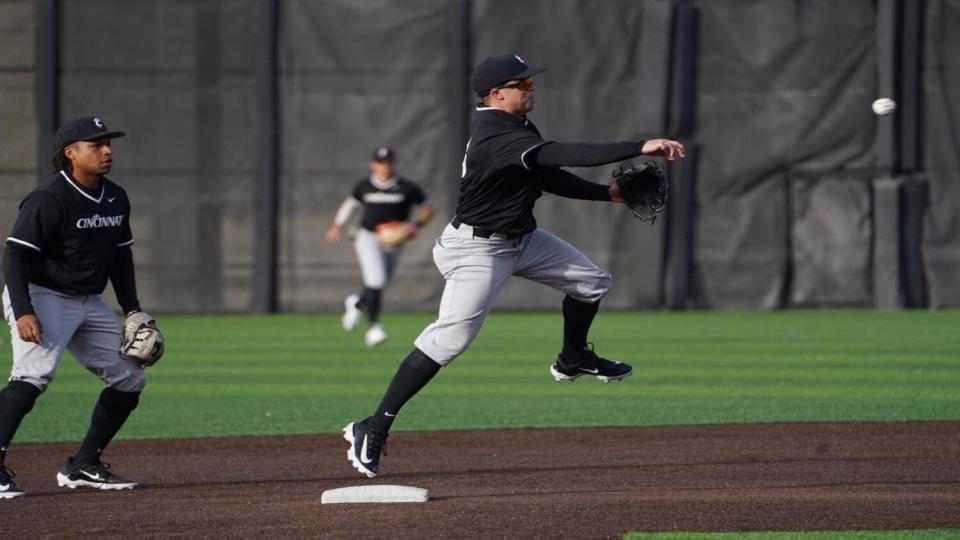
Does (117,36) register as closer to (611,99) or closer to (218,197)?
(218,197)

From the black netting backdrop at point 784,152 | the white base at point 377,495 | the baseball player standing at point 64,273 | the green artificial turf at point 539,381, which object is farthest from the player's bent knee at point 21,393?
the black netting backdrop at point 784,152

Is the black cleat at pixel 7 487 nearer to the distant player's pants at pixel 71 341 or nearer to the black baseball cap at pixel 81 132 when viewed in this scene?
the distant player's pants at pixel 71 341

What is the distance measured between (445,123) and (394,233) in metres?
5.02

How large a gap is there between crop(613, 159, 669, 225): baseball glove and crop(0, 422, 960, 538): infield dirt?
131 centimetres

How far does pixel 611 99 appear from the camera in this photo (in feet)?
64.7

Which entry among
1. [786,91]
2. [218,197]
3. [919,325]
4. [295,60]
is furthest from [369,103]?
[919,325]

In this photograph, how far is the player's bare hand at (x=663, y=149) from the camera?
18.6 feet

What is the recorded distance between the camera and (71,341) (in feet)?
22.3

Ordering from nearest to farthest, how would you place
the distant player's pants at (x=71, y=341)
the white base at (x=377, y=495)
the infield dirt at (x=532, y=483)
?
the infield dirt at (x=532, y=483) → the white base at (x=377, y=495) → the distant player's pants at (x=71, y=341)

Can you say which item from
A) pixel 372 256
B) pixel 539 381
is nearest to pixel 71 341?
pixel 539 381

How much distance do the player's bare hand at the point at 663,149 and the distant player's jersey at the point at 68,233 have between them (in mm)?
2644

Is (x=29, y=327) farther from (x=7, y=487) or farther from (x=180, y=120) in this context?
(x=180, y=120)

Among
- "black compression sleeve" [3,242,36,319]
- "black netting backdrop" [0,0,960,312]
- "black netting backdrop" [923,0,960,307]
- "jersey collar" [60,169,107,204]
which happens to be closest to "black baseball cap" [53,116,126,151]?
"jersey collar" [60,169,107,204]

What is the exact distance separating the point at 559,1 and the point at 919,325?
22.8 ft
